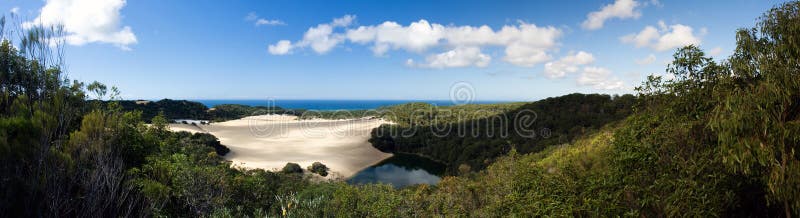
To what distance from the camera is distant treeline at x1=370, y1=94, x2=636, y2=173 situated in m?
66.6

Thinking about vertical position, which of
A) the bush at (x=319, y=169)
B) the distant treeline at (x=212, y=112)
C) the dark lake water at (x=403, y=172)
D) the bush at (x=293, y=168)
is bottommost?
the dark lake water at (x=403, y=172)

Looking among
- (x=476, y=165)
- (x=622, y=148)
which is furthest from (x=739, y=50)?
(x=476, y=165)

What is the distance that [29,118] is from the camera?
749 cm

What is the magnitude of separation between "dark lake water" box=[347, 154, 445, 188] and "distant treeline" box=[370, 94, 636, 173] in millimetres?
3843

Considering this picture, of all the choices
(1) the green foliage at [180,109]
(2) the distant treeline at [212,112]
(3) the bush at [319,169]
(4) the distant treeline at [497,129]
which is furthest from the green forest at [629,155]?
(1) the green foliage at [180,109]

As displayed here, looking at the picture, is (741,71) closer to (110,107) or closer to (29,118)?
(29,118)

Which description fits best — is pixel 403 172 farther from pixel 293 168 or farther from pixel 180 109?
pixel 180 109

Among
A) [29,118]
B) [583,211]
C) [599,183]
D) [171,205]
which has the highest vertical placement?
[29,118]

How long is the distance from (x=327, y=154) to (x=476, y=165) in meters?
26.8

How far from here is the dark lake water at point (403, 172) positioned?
53.1 metres

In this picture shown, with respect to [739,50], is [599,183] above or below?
below

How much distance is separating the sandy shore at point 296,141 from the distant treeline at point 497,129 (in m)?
7.59

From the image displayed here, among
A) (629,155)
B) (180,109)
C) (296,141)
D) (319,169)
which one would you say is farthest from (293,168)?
(180,109)

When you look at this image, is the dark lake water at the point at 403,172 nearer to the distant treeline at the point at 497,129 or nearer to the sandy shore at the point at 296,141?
the sandy shore at the point at 296,141
